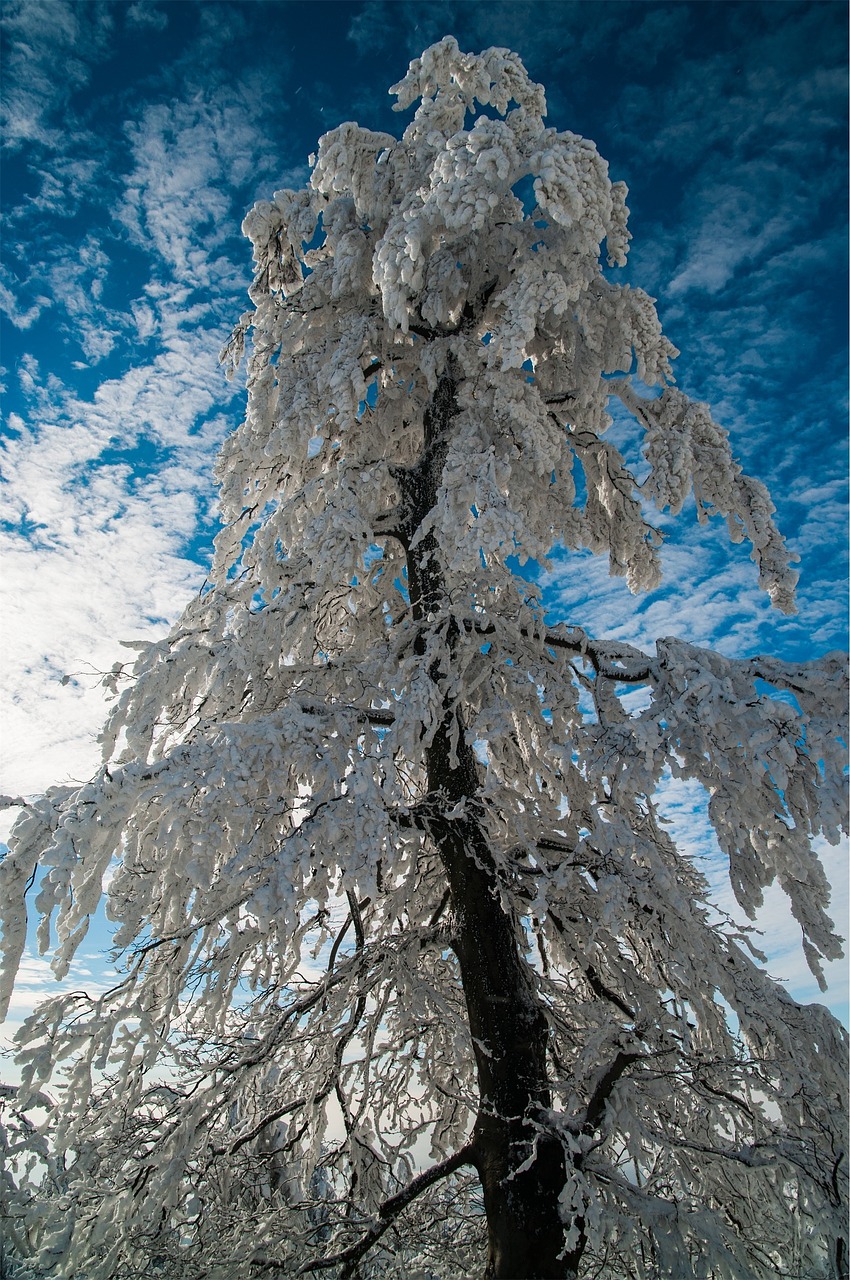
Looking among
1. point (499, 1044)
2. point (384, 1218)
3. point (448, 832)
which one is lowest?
Answer: point (384, 1218)

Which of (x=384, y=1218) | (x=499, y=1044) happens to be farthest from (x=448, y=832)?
(x=384, y=1218)

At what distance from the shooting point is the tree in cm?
378

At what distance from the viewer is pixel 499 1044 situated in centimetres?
444

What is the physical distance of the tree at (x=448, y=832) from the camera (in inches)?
149

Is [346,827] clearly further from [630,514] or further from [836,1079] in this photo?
[630,514]

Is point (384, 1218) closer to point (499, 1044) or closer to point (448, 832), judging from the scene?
point (499, 1044)

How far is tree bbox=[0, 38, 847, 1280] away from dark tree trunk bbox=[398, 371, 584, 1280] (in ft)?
0.07

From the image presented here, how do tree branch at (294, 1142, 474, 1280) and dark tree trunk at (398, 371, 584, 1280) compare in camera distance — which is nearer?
dark tree trunk at (398, 371, 584, 1280)

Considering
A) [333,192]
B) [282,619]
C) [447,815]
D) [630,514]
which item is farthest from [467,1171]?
Result: [333,192]

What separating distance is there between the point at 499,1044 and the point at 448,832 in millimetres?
1364

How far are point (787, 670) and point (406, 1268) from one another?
14.6 feet

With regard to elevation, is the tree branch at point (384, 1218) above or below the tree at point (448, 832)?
below

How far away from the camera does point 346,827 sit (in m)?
3.82

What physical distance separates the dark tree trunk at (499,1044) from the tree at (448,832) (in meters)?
0.02
